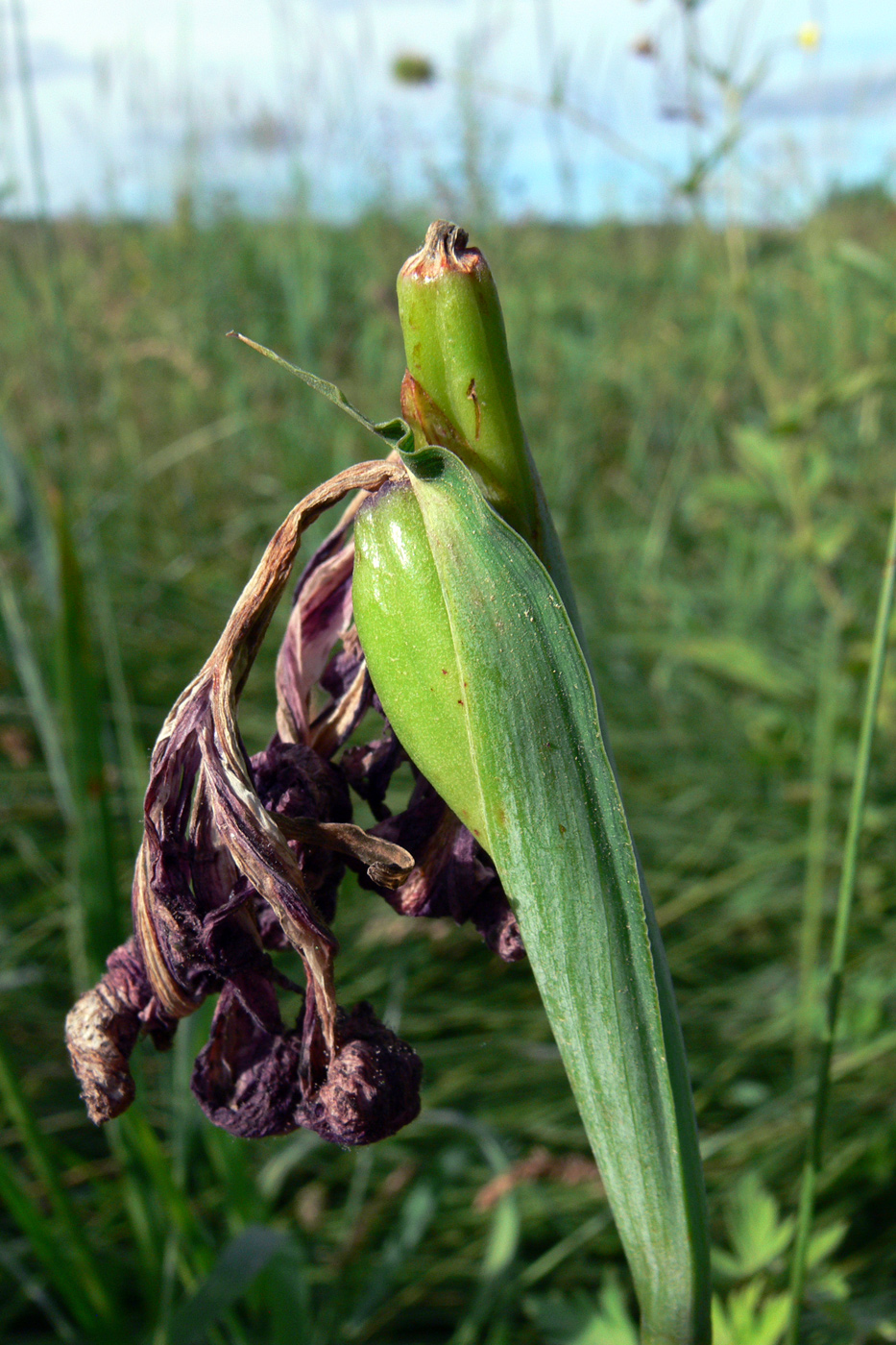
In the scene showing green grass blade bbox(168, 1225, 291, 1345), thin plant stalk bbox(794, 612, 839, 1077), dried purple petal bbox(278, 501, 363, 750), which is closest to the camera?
dried purple petal bbox(278, 501, 363, 750)

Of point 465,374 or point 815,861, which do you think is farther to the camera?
point 815,861

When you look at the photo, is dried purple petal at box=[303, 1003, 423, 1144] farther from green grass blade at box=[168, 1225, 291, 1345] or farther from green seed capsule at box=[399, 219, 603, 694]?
green grass blade at box=[168, 1225, 291, 1345]

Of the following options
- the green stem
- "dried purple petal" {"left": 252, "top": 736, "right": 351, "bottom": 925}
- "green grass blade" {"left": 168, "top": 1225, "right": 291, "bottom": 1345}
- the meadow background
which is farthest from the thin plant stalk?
"dried purple petal" {"left": 252, "top": 736, "right": 351, "bottom": 925}

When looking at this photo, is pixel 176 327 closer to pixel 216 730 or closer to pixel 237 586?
pixel 237 586

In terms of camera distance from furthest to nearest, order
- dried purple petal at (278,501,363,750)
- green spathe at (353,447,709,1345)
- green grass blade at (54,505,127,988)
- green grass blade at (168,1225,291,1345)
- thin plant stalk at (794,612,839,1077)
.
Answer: thin plant stalk at (794,612,839,1077) → green grass blade at (54,505,127,988) → green grass blade at (168,1225,291,1345) → dried purple petal at (278,501,363,750) → green spathe at (353,447,709,1345)

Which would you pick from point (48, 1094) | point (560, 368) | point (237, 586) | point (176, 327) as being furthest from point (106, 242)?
point (48, 1094)

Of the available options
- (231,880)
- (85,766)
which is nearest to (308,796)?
(231,880)

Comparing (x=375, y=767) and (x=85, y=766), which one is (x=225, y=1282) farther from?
(x=375, y=767)
